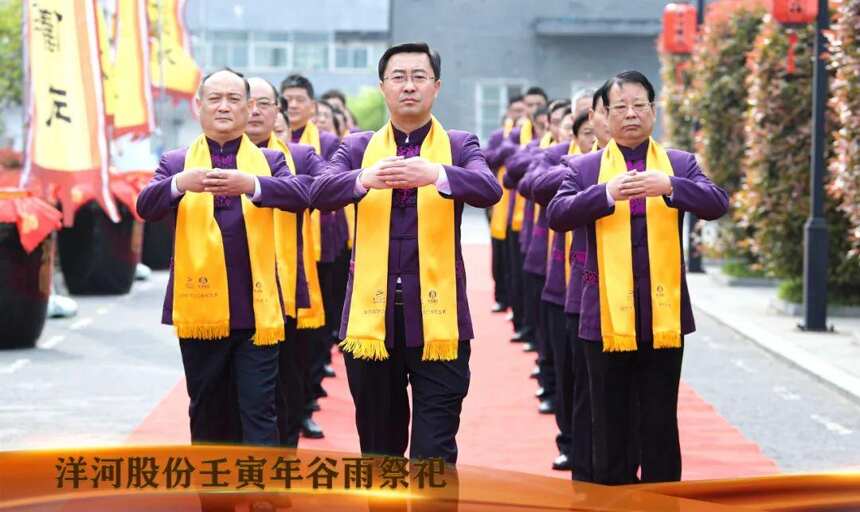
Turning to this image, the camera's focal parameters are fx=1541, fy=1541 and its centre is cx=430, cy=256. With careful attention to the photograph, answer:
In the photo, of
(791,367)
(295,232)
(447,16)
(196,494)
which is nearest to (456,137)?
(295,232)

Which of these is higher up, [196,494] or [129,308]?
[196,494]

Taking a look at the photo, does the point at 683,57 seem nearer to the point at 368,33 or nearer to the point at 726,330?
the point at 726,330

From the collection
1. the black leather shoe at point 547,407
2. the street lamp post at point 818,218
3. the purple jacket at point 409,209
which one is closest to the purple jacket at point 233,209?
the purple jacket at point 409,209

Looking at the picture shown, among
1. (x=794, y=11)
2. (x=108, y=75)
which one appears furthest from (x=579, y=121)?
(x=108, y=75)

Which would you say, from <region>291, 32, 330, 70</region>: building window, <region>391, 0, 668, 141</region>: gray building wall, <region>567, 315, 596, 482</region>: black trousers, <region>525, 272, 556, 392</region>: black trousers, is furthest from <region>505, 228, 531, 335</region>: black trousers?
<region>291, 32, 330, 70</region>: building window

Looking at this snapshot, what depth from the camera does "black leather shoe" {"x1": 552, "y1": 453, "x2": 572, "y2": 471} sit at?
7.67 metres

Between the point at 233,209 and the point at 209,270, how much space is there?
267 mm

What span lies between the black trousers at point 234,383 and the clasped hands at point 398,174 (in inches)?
46.6

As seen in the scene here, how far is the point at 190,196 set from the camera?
20.2 feet

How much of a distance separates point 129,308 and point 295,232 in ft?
32.8

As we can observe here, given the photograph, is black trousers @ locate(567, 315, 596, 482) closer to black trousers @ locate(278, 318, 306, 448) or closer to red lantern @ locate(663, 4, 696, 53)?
black trousers @ locate(278, 318, 306, 448)

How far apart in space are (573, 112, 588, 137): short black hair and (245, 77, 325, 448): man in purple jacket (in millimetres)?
1541

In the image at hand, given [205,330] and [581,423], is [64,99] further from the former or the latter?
[581,423]

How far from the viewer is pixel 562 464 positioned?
7.69m
